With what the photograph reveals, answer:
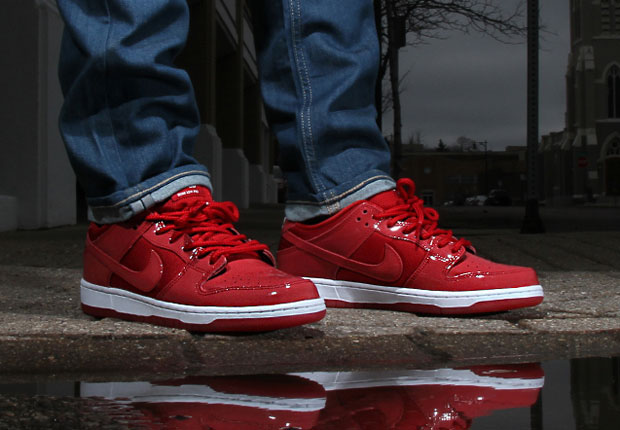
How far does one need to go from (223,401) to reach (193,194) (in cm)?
61

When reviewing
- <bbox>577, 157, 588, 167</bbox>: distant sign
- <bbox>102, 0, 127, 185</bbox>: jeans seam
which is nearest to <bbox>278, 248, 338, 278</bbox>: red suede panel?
<bbox>102, 0, 127, 185</bbox>: jeans seam

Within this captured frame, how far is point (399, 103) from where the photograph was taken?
10.6m

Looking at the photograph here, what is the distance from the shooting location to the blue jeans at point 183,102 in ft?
4.75

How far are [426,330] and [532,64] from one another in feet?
16.3

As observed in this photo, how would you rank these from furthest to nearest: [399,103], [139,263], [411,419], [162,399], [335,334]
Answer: [399,103]
[139,263]
[335,334]
[162,399]
[411,419]

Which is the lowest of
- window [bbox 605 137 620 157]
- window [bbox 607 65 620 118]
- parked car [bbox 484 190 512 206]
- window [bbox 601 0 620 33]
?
parked car [bbox 484 190 512 206]

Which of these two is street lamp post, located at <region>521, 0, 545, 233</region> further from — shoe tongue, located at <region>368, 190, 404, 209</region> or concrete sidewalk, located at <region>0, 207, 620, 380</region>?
shoe tongue, located at <region>368, 190, 404, 209</region>

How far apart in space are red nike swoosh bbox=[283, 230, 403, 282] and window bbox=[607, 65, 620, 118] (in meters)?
51.1

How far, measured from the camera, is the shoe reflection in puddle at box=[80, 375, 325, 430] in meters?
0.88

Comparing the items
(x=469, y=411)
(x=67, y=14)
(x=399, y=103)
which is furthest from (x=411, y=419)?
(x=399, y=103)

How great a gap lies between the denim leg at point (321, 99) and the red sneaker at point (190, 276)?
0.72ft

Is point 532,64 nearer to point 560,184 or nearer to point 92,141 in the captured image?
point 92,141

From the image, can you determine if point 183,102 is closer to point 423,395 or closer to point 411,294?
point 411,294

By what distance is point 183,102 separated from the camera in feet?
4.95
